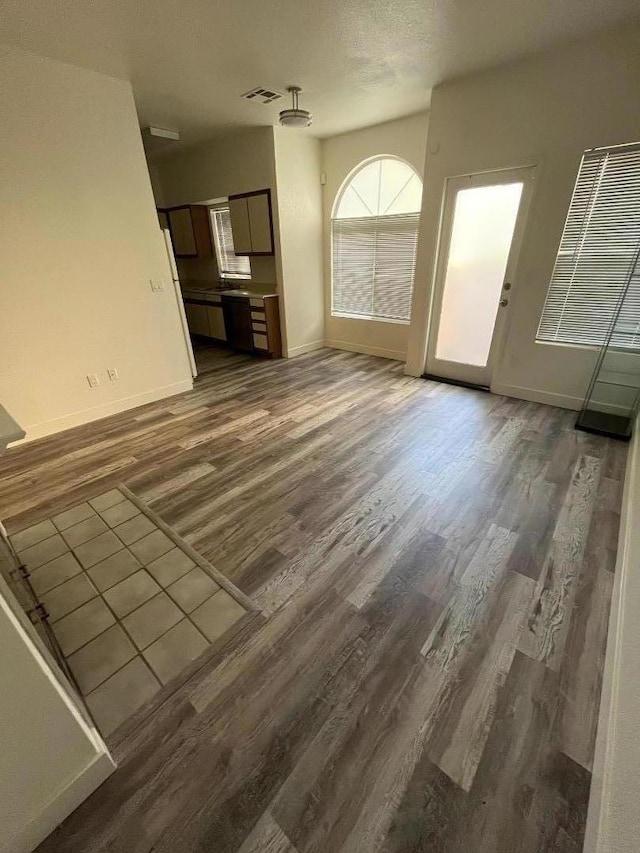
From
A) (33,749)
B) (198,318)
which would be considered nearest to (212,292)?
(198,318)

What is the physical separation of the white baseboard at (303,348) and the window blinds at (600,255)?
3.20 meters

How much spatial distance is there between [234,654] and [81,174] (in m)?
3.81

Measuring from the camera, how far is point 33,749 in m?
0.89

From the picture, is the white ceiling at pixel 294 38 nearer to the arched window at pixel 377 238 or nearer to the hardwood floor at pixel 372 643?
the arched window at pixel 377 238

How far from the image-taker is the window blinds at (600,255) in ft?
8.99

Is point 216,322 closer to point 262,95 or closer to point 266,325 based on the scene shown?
point 266,325

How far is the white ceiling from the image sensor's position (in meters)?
2.14

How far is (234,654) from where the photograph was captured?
1427 mm

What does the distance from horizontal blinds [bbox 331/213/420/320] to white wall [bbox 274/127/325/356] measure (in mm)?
323

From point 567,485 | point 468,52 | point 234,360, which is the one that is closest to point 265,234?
point 234,360

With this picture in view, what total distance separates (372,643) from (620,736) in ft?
2.59

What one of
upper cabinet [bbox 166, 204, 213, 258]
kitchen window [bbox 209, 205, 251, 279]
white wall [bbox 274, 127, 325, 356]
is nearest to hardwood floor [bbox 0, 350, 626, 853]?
white wall [bbox 274, 127, 325, 356]

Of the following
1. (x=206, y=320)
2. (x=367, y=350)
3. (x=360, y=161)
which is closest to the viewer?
(x=360, y=161)

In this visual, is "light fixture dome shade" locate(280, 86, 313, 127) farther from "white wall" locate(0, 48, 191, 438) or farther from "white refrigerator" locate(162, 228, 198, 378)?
"white refrigerator" locate(162, 228, 198, 378)
